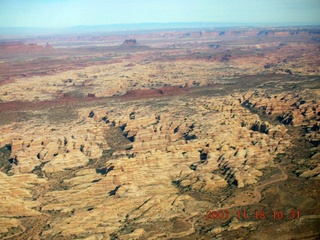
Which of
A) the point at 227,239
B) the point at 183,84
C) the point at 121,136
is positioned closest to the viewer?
the point at 227,239

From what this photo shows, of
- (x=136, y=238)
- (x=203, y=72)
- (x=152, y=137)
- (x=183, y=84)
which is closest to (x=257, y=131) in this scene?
(x=152, y=137)

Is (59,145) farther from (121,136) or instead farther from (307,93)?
(307,93)

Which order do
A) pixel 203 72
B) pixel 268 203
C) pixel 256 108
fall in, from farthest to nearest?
1. pixel 203 72
2. pixel 256 108
3. pixel 268 203

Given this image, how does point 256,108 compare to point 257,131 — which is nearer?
point 257,131

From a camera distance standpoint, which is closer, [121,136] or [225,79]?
[121,136]

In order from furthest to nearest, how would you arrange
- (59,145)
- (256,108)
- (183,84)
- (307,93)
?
(183,84) < (307,93) < (256,108) < (59,145)

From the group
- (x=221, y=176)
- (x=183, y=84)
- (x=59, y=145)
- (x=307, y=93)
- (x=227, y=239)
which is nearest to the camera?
(x=227, y=239)

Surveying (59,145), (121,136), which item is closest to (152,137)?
(121,136)

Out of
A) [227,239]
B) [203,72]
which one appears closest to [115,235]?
[227,239]

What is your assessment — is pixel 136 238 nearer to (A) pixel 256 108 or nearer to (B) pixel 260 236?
(B) pixel 260 236
